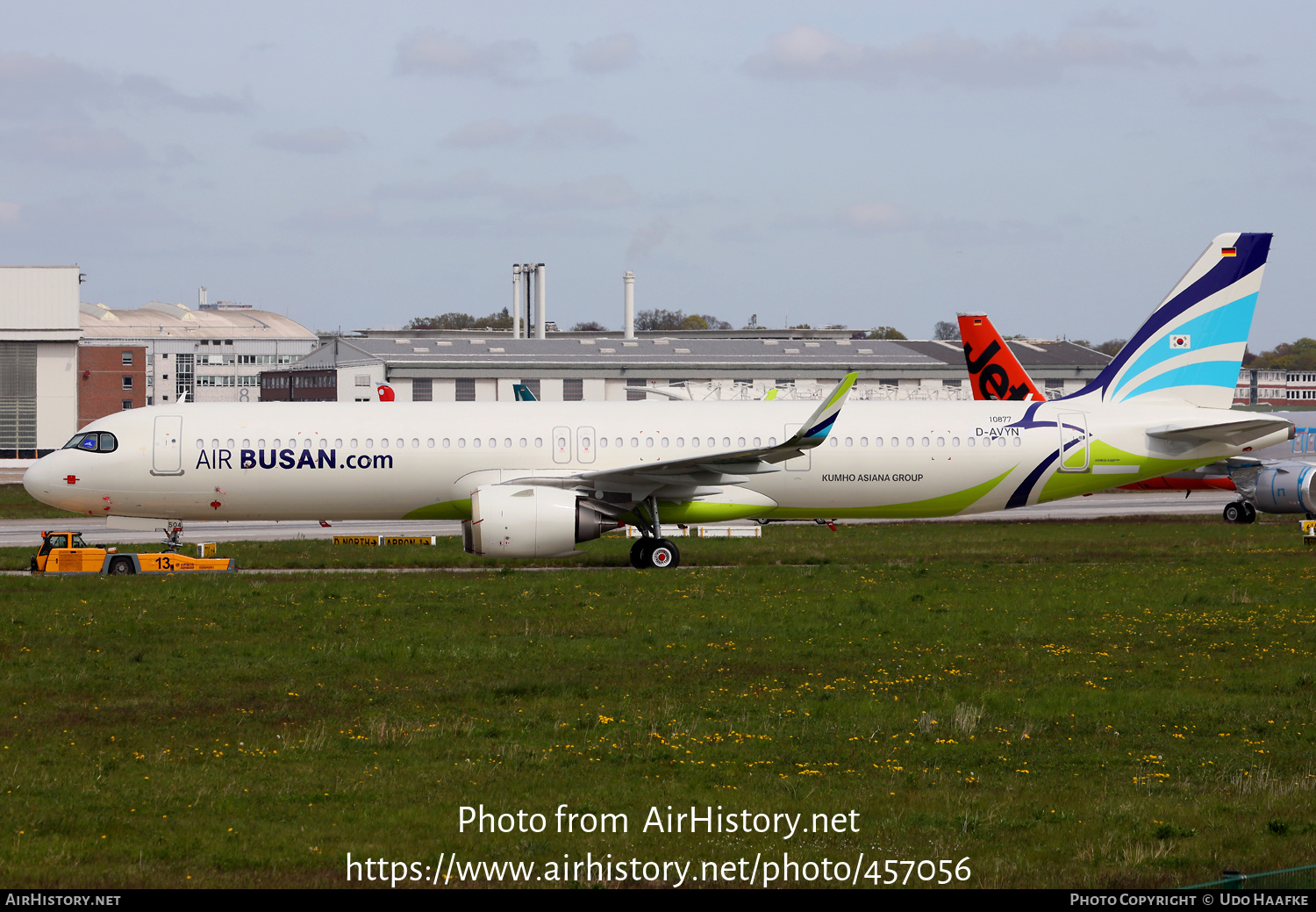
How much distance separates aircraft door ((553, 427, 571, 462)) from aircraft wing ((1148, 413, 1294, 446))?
48.2 ft

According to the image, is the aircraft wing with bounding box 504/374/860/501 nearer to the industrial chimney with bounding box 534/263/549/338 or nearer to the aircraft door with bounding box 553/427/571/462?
the aircraft door with bounding box 553/427/571/462

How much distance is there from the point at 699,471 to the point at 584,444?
10.5 feet

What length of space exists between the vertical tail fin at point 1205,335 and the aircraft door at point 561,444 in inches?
571

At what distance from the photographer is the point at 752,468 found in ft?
99.7

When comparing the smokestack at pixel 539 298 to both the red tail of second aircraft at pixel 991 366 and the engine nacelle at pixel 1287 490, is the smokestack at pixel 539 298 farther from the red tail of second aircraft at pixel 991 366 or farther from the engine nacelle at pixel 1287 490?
the engine nacelle at pixel 1287 490

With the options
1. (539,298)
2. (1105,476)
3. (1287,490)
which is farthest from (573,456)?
(539,298)

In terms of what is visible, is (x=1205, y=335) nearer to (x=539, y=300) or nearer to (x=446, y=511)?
(x=446, y=511)

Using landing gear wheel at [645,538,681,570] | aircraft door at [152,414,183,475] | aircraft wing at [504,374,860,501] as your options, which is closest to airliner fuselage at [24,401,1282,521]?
aircraft door at [152,414,183,475]

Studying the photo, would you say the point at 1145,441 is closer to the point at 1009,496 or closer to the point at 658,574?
the point at 1009,496

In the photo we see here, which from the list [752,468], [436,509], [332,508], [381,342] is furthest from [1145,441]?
[381,342]

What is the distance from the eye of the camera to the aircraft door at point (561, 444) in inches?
1232

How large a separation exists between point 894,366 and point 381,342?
49.3m

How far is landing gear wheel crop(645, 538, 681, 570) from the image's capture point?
30906 mm
